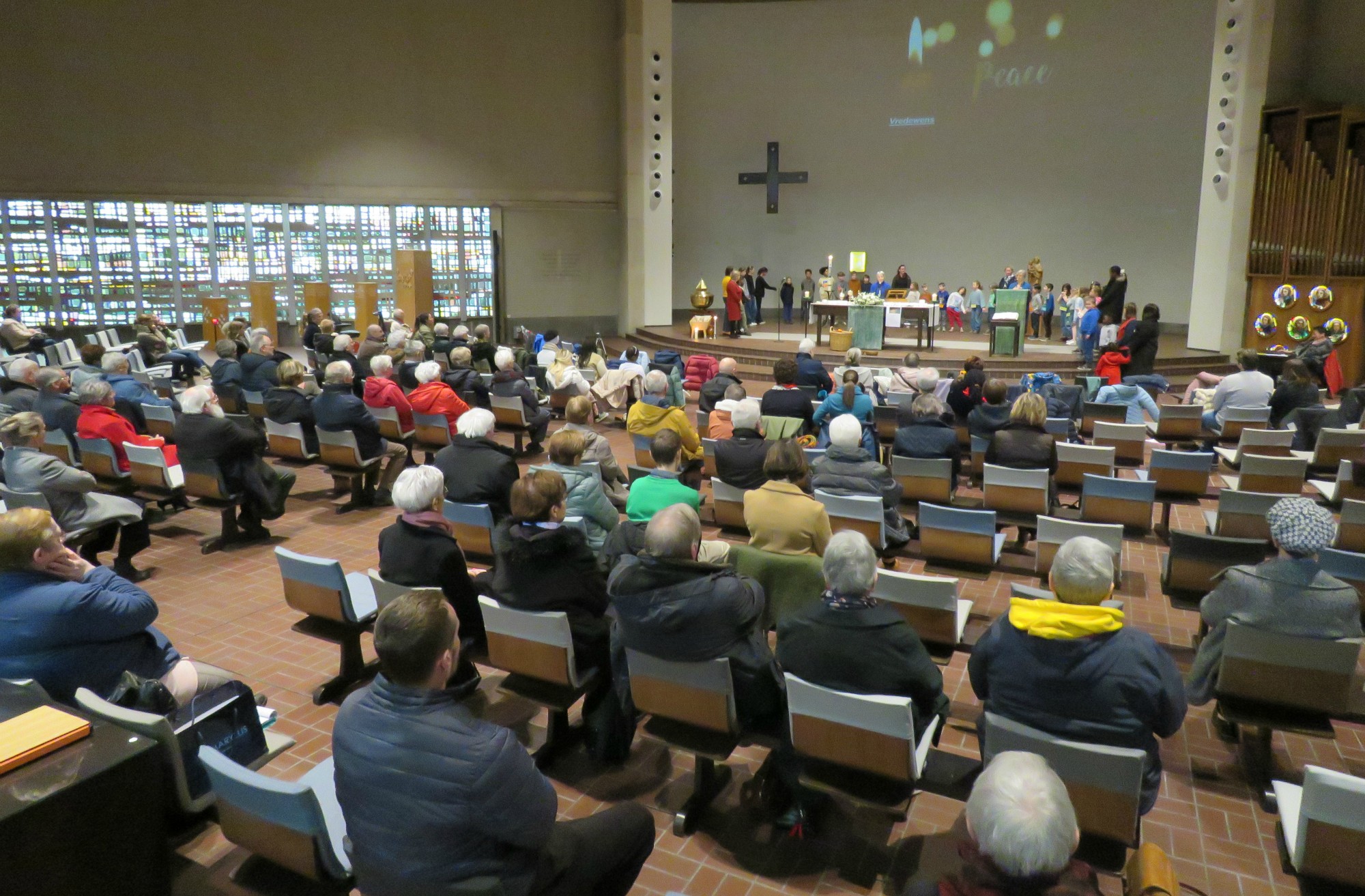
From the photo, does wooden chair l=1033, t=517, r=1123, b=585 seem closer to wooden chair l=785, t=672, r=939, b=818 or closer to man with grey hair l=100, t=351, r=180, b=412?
wooden chair l=785, t=672, r=939, b=818

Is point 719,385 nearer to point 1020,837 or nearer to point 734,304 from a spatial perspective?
point 1020,837

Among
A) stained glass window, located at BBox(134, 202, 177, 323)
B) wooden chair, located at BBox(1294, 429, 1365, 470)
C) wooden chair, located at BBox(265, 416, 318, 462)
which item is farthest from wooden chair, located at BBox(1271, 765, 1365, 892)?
stained glass window, located at BBox(134, 202, 177, 323)

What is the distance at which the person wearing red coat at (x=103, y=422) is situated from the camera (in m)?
6.62

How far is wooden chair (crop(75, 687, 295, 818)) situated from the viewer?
8.95ft

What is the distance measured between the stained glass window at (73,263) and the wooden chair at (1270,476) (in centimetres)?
1680

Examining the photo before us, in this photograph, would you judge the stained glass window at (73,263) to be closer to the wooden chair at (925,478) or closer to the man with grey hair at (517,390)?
the man with grey hair at (517,390)

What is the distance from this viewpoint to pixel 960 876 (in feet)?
6.33

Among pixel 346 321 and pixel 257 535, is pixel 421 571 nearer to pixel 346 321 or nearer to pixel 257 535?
pixel 257 535

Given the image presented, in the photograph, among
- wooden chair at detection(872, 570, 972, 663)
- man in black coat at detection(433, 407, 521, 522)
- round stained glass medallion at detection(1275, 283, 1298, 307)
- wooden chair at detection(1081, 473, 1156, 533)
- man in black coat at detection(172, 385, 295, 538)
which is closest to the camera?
wooden chair at detection(872, 570, 972, 663)

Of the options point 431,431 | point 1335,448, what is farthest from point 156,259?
point 1335,448

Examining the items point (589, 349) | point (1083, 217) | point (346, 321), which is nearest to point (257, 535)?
point (589, 349)

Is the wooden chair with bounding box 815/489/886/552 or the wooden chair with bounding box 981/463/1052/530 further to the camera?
the wooden chair with bounding box 981/463/1052/530

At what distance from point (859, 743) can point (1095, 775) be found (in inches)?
28.1

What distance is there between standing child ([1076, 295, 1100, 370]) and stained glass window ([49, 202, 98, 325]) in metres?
16.0
